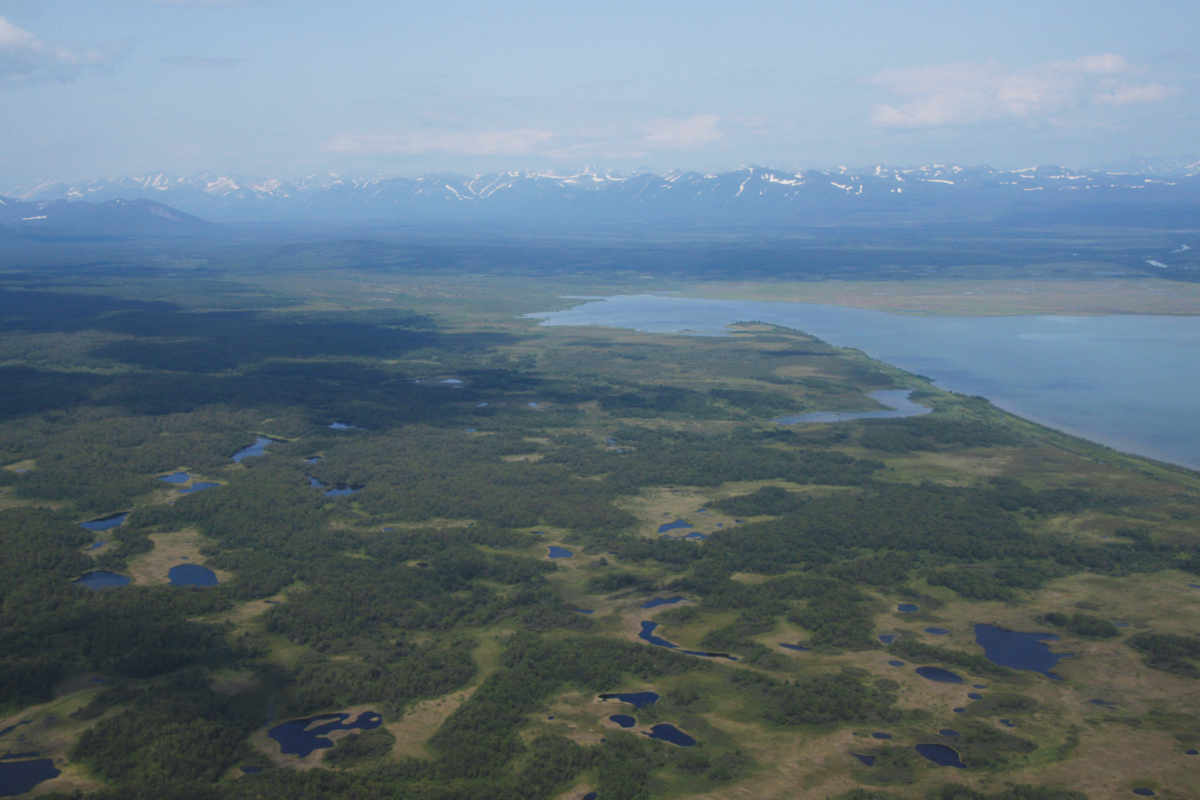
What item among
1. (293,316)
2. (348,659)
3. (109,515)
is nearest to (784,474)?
(348,659)

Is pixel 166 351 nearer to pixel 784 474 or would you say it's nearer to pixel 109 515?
pixel 109 515

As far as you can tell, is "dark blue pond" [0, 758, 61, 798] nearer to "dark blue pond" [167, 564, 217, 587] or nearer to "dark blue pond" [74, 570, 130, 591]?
"dark blue pond" [167, 564, 217, 587]

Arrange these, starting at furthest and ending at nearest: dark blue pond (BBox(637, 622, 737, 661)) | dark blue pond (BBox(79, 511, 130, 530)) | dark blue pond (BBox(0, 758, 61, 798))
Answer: dark blue pond (BBox(79, 511, 130, 530)) < dark blue pond (BBox(637, 622, 737, 661)) < dark blue pond (BBox(0, 758, 61, 798))

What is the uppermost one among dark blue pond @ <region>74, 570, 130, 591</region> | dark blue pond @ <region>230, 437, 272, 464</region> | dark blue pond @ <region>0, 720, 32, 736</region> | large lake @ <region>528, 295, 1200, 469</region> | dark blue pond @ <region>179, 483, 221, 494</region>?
large lake @ <region>528, 295, 1200, 469</region>

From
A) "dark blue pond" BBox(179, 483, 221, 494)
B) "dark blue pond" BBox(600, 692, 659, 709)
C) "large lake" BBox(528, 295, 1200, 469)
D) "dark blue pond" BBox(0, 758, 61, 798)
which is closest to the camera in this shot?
"dark blue pond" BBox(0, 758, 61, 798)

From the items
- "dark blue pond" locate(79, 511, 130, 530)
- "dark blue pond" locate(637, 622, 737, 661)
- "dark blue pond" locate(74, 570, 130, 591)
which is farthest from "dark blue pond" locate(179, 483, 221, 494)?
"dark blue pond" locate(637, 622, 737, 661)

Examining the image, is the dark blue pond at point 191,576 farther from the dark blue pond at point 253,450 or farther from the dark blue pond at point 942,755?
the dark blue pond at point 942,755

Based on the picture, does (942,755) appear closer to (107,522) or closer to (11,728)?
(11,728)
